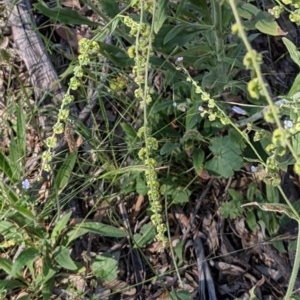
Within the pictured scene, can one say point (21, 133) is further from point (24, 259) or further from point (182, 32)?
point (182, 32)

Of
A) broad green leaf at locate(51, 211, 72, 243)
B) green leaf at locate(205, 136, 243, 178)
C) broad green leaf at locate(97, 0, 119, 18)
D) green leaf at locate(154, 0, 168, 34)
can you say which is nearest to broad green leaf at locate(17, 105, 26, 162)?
broad green leaf at locate(51, 211, 72, 243)

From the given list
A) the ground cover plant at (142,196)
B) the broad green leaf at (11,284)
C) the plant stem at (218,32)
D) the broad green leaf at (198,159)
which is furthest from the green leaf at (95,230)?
the plant stem at (218,32)

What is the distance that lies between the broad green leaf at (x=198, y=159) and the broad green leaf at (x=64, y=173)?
1.37 ft

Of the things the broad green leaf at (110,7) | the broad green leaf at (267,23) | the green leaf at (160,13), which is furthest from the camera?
the broad green leaf at (110,7)

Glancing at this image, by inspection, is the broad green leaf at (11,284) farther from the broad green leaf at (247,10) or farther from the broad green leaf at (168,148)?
the broad green leaf at (247,10)

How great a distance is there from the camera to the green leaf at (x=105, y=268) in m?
2.34

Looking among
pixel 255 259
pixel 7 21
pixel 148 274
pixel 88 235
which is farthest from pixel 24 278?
pixel 7 21

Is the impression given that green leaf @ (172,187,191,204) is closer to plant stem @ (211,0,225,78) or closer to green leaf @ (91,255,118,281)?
green leaf @ (91,255,118,281)

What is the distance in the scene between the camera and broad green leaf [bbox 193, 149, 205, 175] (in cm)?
227

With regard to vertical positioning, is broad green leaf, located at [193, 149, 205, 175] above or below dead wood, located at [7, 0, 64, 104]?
below

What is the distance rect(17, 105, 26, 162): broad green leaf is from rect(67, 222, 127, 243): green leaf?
12.7 inches

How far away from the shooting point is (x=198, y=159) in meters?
2.28

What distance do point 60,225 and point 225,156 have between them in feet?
1.97

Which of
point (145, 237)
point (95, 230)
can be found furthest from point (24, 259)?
point (145, 237)
